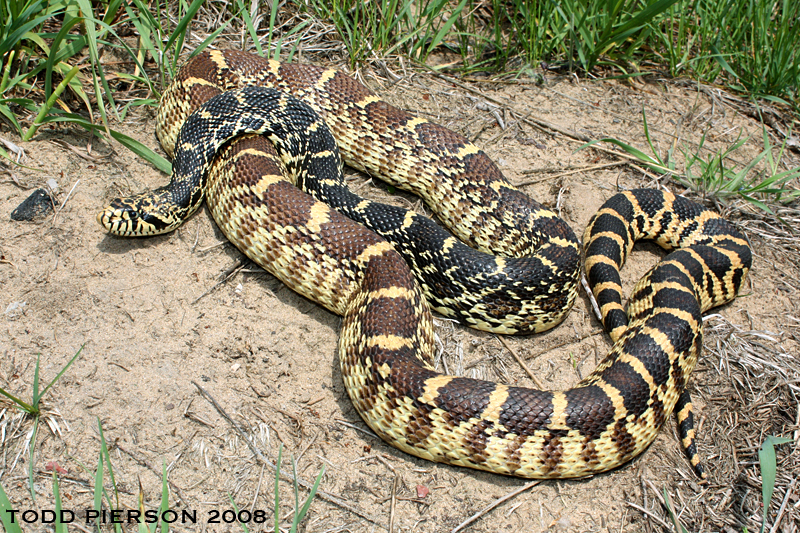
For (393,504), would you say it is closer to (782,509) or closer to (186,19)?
(782,509)

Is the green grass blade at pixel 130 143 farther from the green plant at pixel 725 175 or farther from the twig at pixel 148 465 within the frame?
the green plant at pixel 725 175

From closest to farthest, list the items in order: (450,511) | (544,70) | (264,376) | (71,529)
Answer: (71,529)
(450,511)
(264,376)
(544,70)

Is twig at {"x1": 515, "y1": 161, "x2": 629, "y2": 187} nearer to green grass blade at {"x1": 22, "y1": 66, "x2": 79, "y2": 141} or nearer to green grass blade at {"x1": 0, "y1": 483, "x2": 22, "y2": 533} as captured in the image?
green grass blade at {"x1": 22, "y1": 66, "x2": 79, "y2": 141}

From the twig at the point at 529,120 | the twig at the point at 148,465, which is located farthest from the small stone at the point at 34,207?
the twig at the point at 529,120

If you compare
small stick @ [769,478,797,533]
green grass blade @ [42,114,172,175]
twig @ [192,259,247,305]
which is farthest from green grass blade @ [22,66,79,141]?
small stick @ [769,478,797,533]

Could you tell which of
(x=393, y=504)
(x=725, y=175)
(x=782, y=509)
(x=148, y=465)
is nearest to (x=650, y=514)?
(x=782, y=509)

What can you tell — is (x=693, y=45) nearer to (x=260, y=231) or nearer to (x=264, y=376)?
(x=260, y=231)

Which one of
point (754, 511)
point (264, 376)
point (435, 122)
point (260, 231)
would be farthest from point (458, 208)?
point (754, 511)
